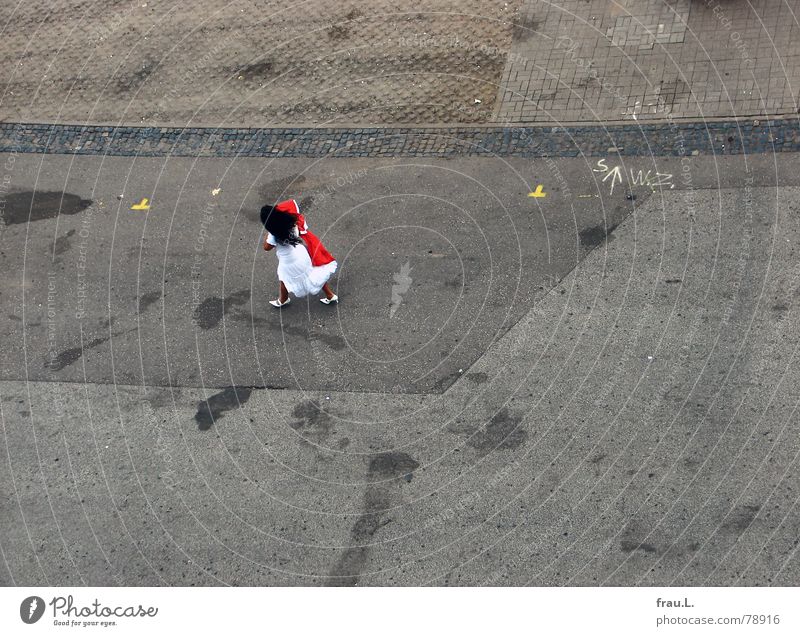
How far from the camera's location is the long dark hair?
8984 mm

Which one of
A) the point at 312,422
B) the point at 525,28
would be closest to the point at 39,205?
the point at 312,422

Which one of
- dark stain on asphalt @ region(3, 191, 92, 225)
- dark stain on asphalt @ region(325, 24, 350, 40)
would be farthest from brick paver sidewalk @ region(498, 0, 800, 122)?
dark stain on asphalt @ region(3, 191, 92, 225)

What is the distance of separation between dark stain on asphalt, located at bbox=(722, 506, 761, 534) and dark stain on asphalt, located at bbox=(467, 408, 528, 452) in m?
1.82

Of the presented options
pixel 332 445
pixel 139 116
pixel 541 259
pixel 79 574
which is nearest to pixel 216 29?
pixel 139 116

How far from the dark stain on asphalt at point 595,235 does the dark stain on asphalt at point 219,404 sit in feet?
12.6

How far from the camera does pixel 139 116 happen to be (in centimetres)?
1288

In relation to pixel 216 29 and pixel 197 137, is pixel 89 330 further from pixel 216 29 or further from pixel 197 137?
pixel 216 29

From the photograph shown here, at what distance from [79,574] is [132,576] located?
0.47 m

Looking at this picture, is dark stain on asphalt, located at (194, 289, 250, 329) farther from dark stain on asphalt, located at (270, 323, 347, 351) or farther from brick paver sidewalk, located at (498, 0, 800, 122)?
brick paver sidewalk, located at (498, 0, 800, 122)

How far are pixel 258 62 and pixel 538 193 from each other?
194 inches

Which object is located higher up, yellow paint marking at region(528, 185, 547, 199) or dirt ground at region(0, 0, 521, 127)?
dirt ground at region(0, 0, 521, 127)

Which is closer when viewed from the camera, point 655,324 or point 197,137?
point 655,324
